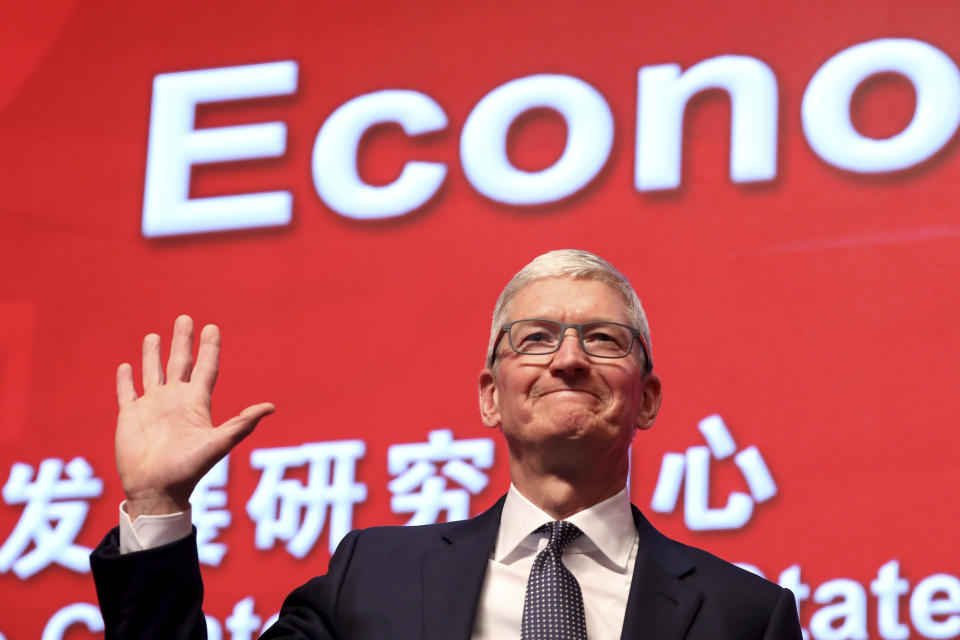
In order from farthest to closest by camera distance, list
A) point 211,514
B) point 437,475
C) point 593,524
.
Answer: point 211,514, point 437,475, point 593,524

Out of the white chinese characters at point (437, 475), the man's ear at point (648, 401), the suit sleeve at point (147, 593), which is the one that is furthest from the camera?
the white chinese characters at point (437, 475)

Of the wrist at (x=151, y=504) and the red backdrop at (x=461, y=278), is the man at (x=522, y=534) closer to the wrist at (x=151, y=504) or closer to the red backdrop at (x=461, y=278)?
the wrist at (x=151, y=504)

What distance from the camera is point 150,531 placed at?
1.41 m

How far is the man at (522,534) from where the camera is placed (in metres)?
1.42

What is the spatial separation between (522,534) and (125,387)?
0.49 m

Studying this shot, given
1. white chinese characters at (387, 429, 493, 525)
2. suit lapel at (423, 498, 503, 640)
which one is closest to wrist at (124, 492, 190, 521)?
suit lapel at (423, 498, 503, 640)

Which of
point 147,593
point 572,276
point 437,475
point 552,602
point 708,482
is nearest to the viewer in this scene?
point 147,593

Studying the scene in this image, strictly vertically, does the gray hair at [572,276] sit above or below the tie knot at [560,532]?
above

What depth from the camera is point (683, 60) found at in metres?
2.90

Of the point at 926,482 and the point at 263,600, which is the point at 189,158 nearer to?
the point at 263,600

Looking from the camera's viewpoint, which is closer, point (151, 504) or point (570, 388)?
point (151, 504)

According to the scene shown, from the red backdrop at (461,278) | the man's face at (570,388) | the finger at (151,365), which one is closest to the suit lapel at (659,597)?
the man's face at (570,388)

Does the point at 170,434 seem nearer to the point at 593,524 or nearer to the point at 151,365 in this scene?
the point at 151,365

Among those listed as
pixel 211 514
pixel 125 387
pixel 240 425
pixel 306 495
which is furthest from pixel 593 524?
pixel 211 514
